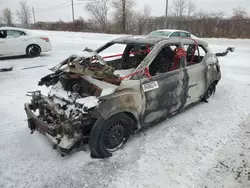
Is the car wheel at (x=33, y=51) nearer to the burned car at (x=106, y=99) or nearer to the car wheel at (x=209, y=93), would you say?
the burned car at (x=106, y=99)

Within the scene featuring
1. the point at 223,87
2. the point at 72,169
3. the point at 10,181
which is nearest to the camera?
the point at 10,181

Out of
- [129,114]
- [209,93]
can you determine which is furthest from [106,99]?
[209,93]

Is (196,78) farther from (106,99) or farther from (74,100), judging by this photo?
(74,100)

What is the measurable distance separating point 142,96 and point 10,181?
2.07 meters

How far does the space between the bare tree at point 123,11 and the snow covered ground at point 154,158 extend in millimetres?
28143

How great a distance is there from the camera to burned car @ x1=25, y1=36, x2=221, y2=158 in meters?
2.71

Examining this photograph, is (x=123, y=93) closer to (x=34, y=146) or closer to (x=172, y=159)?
(x=172, y=159)

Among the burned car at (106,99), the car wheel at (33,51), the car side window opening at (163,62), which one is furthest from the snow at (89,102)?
the car wheel at (33,51)

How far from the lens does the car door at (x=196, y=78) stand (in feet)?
12.8

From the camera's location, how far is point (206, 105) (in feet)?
15.7

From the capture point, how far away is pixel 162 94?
11.1 ft

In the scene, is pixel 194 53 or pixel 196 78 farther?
pixel 194 53

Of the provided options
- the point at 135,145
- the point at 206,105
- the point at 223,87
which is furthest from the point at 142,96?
the point at 223,87

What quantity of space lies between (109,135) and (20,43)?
856 centimetres
